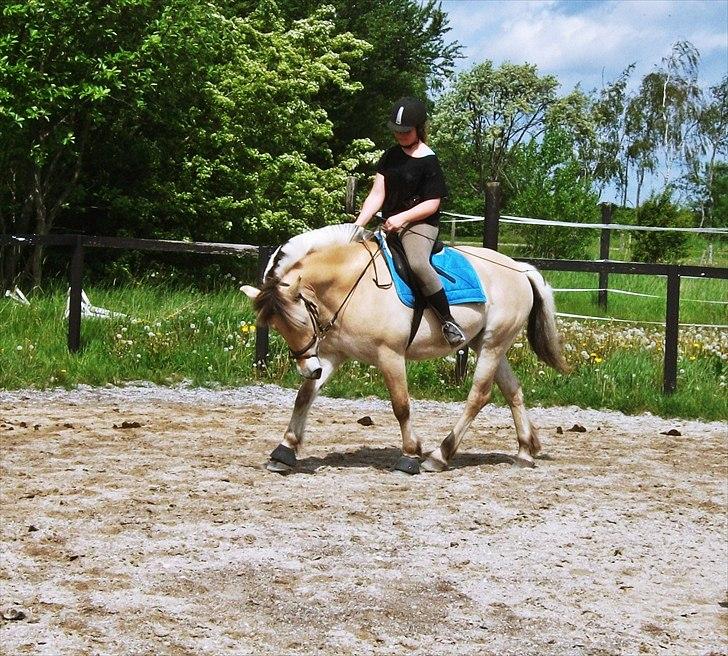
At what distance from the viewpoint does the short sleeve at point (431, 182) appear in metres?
6.71

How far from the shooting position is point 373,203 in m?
6.73

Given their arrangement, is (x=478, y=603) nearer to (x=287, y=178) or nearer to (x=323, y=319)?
(x=323, y=319)

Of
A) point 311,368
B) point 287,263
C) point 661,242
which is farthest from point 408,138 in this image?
point 661,242

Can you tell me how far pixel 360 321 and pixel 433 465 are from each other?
1.08 m

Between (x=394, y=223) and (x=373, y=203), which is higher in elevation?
(x=373, y=203)

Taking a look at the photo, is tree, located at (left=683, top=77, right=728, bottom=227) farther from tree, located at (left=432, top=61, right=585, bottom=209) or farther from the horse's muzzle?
the horse's muzzle

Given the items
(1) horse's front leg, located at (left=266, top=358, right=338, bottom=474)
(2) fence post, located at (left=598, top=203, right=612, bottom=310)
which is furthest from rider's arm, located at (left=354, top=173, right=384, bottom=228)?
(2) fence post, located at (left=598, top=203, right=612, bottom=310)

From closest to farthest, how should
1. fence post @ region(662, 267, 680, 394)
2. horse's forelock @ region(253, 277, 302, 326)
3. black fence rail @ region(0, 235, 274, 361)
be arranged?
horse's forelock @ region(253, 277, 302, 326)
fence post @ region(662, 267, 680, 394)
black fence rail @ region(0, 235, 274, 361)

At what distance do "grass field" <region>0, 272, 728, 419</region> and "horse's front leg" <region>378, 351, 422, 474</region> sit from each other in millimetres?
3554

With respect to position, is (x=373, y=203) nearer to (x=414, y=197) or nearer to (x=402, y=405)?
(x=414, y=197)

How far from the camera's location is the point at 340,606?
4332mm

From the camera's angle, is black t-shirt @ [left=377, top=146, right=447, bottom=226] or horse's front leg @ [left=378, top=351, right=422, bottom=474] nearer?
black t-shirt @ [left=377, top=146, right=447, bottom=226]

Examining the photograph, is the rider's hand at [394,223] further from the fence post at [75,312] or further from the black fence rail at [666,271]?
the fence post at [75,312]

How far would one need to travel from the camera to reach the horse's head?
648cm
